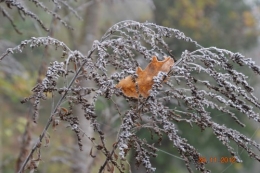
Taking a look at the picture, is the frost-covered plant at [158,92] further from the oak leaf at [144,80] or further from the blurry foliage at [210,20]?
the blurry foliage at [210,20]

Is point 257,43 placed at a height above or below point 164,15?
below

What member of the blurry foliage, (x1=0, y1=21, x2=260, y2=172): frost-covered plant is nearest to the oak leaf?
(x1=0, y1=21, x2=260, y2=172): frost-covered plant

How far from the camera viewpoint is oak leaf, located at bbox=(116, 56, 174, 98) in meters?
1.09

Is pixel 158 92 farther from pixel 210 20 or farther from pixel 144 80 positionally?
pixel 210 20

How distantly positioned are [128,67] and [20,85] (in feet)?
11.6

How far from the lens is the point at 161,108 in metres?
1.01

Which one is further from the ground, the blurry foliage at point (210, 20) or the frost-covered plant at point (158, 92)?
the blurry foliage at point (210, 20)

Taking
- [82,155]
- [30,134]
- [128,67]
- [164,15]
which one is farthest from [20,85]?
[164,15]

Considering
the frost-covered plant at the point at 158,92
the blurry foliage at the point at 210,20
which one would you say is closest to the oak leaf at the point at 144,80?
the frost-covered plant at the point at 158,92

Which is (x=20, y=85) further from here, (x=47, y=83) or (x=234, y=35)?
(x=234, y=35)

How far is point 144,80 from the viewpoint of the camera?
1.11 metres

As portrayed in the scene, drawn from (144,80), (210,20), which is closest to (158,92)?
(144,80)

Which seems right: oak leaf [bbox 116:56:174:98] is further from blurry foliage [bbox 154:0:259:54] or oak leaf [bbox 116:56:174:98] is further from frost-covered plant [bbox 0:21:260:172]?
blurry foliage [bbox 154:0:259:54]

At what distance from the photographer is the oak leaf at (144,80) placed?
1094mm
